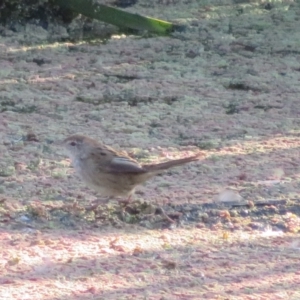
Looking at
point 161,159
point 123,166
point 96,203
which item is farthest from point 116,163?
point 161,159

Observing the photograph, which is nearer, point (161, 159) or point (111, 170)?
point (111, 170)

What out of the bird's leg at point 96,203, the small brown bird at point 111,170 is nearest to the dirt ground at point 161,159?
the bird's leg at point 96,203

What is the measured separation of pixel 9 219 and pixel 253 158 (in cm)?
185

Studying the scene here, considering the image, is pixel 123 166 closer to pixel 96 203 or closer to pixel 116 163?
pixel 116 163

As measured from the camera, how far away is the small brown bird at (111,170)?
5074mm

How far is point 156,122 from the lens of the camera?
6906 mm

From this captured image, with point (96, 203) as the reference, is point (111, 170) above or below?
above

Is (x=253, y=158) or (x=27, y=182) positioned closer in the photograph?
(x=27, y=182)

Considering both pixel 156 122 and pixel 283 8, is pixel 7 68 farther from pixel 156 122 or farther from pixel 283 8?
pixel 283 8

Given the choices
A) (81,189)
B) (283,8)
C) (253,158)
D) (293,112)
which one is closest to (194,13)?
(283,8)

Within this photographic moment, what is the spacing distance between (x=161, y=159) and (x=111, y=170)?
3.35 feet

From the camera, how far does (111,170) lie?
5086mm

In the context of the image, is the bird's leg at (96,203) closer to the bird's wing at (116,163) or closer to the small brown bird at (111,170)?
the small brown bird at (111,170)

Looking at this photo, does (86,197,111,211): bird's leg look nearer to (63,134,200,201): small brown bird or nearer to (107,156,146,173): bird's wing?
(63,134,200,201): small brown bird
